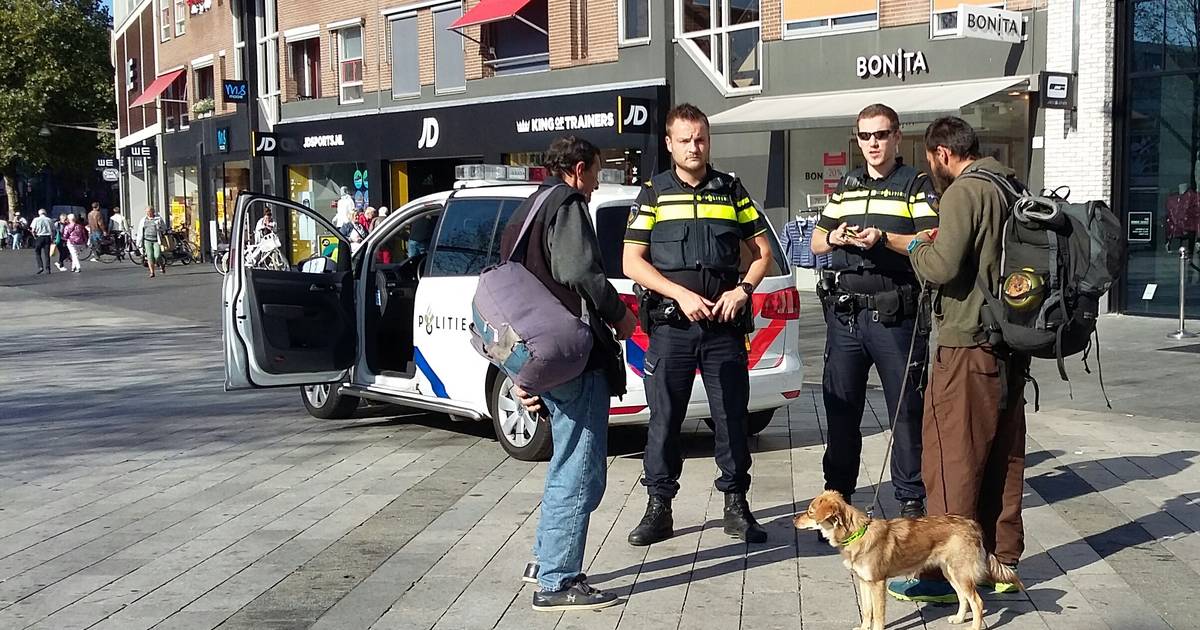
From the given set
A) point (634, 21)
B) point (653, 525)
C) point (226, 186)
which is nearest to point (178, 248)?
point (226, 186)

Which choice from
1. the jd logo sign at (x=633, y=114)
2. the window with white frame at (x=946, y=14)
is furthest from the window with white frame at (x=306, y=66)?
the window with white frame at (x=946, y=14)

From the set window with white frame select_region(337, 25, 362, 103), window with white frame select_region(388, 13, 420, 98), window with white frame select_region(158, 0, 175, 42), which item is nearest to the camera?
window with white frame select_region(388, 13, 420, 98)

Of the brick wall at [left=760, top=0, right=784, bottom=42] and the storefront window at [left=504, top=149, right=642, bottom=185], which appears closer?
the brick wall at [left=760, top=0, right=784, bottom=42]

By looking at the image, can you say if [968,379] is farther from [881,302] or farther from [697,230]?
[697,230]

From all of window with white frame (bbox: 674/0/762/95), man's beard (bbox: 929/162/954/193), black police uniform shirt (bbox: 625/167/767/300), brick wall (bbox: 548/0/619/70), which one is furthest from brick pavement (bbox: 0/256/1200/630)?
brick wall (bbox: 548/0/619/70)

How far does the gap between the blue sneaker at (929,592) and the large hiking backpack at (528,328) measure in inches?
60.0

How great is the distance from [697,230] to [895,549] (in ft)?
5.89

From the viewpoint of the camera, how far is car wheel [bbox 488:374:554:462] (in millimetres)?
7375

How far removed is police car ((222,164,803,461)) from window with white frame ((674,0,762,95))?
40.2 feet

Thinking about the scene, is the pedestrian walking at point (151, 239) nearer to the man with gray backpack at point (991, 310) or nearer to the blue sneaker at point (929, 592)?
the man with gray backpack at point (991, 310)

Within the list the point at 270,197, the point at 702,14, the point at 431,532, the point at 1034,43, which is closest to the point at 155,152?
the point at 702,14

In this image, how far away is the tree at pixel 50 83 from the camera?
5434 centimetres

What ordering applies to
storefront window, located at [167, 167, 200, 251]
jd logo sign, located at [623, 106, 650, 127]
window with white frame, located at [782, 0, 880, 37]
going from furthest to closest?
storefront window, located at [167, 167, 200, 251]
jd logo sign, located at [623, 106, 650, 127]
window with white frame, located at [782, 0, 880, 37]

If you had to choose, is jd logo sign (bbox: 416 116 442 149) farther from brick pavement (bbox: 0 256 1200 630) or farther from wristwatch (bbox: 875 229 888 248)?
wristwatch (bbox: 875 229 888 248)
